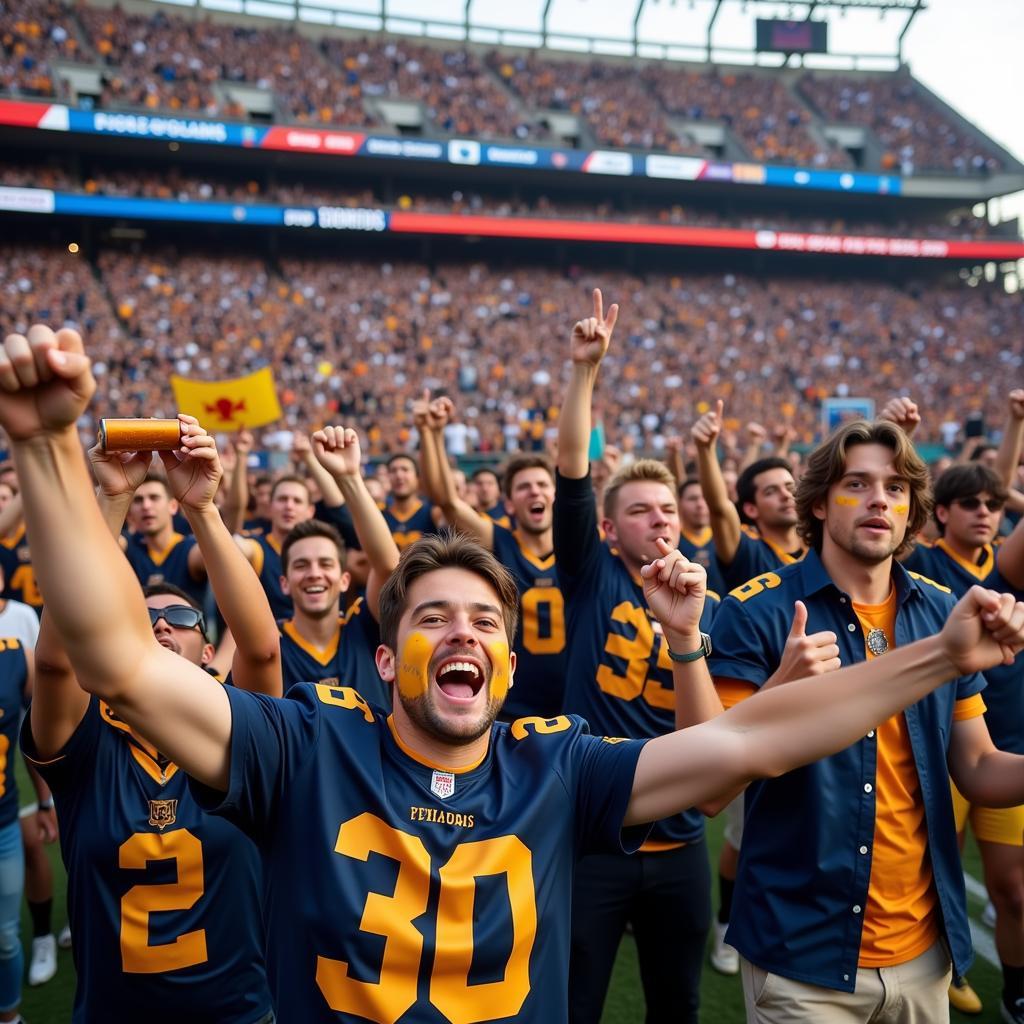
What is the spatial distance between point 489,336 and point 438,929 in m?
25.7

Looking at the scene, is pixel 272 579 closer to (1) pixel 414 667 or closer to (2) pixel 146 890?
(2) pixel 146 890

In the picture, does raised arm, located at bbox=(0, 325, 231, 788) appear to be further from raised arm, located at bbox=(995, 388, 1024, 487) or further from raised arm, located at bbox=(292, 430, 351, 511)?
raised arm, located at bbox=(995, 388, 1024, 487)

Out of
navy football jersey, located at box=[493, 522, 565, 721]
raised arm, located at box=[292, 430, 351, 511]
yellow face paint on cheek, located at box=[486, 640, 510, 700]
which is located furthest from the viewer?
navy football jersey, located at box=[493, 522, 565, 721]

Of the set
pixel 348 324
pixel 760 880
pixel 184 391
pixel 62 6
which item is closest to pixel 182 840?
pixel 760 880

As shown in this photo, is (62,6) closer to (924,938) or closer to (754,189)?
(754,189)

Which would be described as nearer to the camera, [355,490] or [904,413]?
[355,490]

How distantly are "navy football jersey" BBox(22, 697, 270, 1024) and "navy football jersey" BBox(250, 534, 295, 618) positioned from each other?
2567mm

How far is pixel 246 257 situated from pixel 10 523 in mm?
24469

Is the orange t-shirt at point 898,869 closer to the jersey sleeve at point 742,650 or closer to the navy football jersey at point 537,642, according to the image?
the jersey sleeve at point 742,650

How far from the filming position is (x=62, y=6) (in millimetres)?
27531

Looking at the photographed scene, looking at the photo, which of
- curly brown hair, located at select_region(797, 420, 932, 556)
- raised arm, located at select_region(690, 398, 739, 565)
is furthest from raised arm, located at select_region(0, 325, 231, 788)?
raised arm, located at select_region(690, 398, 739, 565)

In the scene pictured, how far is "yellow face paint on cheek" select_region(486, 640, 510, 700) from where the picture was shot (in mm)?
2031

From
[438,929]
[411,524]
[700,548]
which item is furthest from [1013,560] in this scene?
[411,524]

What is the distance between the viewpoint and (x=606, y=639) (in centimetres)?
358
